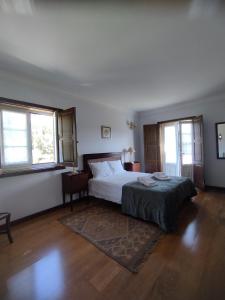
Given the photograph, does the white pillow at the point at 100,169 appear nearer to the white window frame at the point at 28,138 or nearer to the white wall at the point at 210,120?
the white window frame at the point at 28,138

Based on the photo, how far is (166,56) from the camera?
2.19 metres

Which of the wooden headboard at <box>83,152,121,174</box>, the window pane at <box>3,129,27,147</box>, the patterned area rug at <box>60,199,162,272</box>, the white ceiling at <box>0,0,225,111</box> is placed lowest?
the patterned area rug at <box>60,199,162,272</box>

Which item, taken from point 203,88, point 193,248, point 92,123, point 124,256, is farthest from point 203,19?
point 92,123

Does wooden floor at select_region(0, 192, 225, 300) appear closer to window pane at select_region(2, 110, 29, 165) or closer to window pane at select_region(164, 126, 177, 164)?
window pane at select_region(2, 110, 29, 165)

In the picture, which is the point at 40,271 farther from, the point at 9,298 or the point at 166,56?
the point at 166,56

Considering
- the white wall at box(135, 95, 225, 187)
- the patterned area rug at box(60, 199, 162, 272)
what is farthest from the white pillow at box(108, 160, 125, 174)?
the white wall at box(135, 95, 225, 187)

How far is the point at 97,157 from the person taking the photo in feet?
13.4

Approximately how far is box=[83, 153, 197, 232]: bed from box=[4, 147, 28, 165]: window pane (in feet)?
4.83

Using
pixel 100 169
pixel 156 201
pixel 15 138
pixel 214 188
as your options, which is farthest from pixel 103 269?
pixel 214 188

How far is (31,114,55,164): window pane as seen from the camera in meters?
3.10

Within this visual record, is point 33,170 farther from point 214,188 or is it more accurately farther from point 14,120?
point 214,188

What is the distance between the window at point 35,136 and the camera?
269cm

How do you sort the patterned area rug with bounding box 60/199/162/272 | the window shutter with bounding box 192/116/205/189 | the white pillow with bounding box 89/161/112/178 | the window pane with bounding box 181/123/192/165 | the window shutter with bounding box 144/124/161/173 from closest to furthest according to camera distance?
the patterned area rug with bounding box 60/199/162/272, the white pillow with bounding box 89/161/112/178, the window shutter with bounding box 192/116/205/189, the window pane with bounding box 181/123/192/165, the window shutter with bounding box 144/124/161/173

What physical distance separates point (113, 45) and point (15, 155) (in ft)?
7.93
